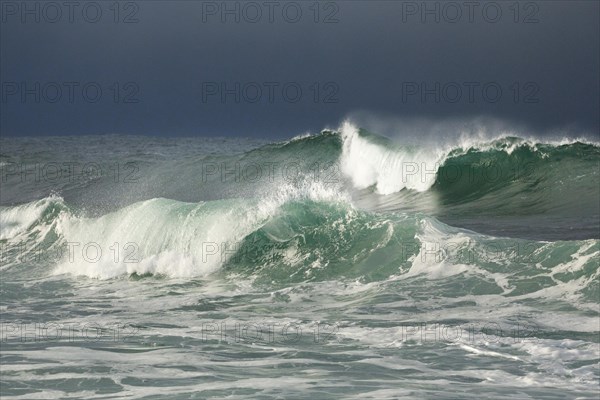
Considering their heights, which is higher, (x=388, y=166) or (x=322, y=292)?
(x=388, y=166)

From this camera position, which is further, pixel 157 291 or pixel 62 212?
pixel 62 212

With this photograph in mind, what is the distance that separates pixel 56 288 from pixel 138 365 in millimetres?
5758

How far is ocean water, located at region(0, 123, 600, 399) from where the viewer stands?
632 cm

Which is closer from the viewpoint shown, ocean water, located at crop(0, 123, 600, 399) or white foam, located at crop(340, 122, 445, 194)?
ocean water, located at crop(0, 123, 600, 399)

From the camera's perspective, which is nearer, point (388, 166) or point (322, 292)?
point (322, 292)

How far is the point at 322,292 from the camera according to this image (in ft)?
33.8

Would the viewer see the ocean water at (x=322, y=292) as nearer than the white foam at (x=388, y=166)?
Yes

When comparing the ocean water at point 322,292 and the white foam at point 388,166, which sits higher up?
the white foam at point 388,166

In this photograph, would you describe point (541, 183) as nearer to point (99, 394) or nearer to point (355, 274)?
point (355, 274)

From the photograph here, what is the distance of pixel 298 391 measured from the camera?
5918 millimetres

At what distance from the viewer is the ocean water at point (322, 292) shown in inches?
249

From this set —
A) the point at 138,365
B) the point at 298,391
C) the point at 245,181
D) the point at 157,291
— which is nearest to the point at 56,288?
the point at 157,291

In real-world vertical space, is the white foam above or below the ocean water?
above

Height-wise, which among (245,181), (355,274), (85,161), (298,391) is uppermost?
(85,161)
